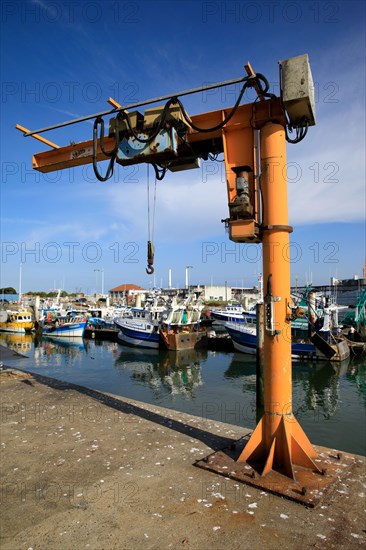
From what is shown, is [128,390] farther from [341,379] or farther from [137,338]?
[137,338]

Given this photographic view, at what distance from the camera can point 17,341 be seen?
126ft

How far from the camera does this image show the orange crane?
4.73 metres

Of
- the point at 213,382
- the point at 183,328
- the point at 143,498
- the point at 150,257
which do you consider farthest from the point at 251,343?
the point at 143,498

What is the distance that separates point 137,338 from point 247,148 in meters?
28.3

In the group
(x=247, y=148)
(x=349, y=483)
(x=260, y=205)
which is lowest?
(x=349, y=483)

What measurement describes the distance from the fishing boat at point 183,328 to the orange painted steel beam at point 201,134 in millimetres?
23378

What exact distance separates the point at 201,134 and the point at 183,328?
2738cm

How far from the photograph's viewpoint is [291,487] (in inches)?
167

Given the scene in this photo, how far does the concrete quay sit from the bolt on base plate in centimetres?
8

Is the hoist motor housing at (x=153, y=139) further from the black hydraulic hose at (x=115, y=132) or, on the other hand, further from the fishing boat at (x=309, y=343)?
the fishing boat at (x=309, y=343)

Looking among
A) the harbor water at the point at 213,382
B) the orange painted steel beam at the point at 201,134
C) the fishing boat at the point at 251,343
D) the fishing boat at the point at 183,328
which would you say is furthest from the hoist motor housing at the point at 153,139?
the fishing boat at the point at 183,328

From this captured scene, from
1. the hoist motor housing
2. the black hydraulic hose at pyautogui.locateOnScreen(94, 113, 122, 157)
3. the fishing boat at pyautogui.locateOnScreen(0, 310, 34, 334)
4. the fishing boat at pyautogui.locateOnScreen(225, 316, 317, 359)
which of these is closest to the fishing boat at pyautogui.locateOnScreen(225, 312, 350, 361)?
the fishing boat at pyautogui.locateOnScreen(225, 316, 317, 359)

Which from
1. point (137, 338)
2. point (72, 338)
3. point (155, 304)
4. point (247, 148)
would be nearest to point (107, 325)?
point (72, 338)

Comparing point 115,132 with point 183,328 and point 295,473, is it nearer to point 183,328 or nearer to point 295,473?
point 295,473
